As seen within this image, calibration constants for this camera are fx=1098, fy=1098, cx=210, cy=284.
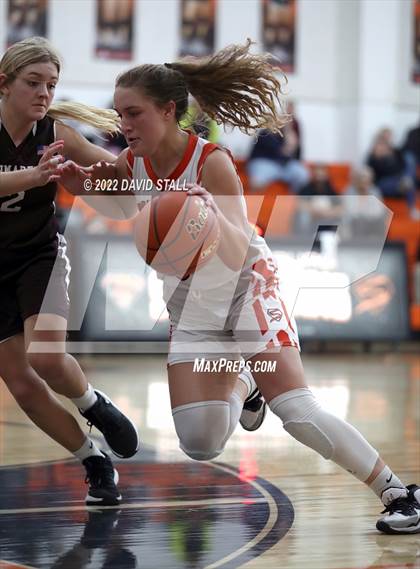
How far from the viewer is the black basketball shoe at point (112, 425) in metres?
4.27

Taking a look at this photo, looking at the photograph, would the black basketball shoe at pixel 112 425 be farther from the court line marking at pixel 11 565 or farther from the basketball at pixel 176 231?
the court line marking at pixel 11 565

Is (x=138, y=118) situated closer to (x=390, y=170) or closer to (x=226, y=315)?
(x=226, y=315)

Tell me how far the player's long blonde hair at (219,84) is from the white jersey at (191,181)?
0.53 feet

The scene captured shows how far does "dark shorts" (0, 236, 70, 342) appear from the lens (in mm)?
3986

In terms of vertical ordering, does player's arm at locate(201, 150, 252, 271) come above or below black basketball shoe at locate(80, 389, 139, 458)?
above

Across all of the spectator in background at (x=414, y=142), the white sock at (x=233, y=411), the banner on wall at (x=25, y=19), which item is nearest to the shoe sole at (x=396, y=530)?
the white sock at (x=233, y=411)

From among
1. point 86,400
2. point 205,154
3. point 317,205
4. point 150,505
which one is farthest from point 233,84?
point 317,205

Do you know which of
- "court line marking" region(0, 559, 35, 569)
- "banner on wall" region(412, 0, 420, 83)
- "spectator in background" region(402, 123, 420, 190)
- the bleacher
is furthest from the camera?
"banner on wall" region(412, 0, 420, 83)

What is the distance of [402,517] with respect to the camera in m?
3.66

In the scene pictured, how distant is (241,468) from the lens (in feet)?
16.3

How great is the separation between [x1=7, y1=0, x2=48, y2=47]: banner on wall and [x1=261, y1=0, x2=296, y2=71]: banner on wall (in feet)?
9.93

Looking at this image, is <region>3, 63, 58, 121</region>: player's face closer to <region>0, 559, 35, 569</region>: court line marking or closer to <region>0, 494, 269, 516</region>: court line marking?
<region>0, 494, 269, 516</region>: court line marking

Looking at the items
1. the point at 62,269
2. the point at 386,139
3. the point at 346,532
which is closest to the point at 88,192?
the point at 62,269

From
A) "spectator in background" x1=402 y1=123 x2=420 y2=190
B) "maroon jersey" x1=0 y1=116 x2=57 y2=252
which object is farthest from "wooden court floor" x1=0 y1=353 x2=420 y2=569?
"spectator in background" x1=402 y1=123 x2=420 y2=190
